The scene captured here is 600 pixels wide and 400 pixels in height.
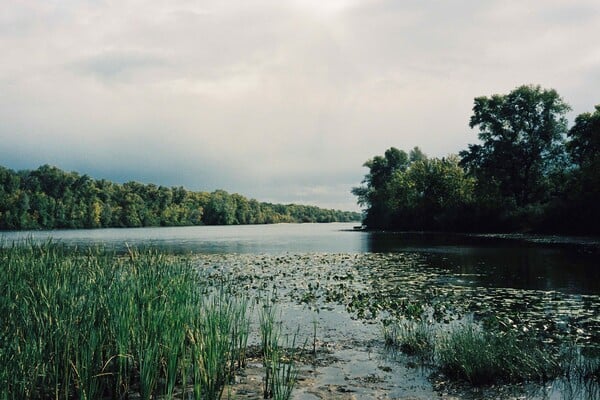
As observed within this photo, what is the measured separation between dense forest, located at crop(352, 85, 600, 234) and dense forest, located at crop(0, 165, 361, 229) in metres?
86.9

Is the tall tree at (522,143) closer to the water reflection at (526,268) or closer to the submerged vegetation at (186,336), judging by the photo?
the water reflection at (526,268)

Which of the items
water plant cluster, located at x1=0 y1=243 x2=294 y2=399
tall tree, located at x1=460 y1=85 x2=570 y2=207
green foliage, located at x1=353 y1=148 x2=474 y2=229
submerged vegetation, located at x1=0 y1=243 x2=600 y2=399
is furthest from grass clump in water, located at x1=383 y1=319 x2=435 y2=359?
green foliage, located at x1=353 y1=148 x2=474 y2=229

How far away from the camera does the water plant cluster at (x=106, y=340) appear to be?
6.75 m

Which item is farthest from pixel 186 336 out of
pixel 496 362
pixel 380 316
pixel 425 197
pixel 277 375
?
pixel 425 197

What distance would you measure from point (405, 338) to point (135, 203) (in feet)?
502

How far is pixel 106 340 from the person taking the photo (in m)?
8.16

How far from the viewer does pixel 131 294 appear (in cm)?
830

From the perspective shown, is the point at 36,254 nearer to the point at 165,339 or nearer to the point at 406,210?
the point at 165,339

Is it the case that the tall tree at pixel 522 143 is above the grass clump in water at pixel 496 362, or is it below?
above

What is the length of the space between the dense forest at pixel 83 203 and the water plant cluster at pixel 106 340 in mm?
116015

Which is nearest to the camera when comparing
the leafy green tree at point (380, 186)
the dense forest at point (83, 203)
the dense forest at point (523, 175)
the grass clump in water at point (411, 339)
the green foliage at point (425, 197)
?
the grass clump in water at point (411, 339)

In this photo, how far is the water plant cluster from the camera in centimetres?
675

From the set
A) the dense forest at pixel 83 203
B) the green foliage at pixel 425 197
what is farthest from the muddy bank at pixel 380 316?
the dense forest at pixel 83 203

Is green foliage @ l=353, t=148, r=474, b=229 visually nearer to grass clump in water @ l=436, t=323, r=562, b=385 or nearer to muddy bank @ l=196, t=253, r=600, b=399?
muddy bank @ l=196, t=253, r=600, b=399
